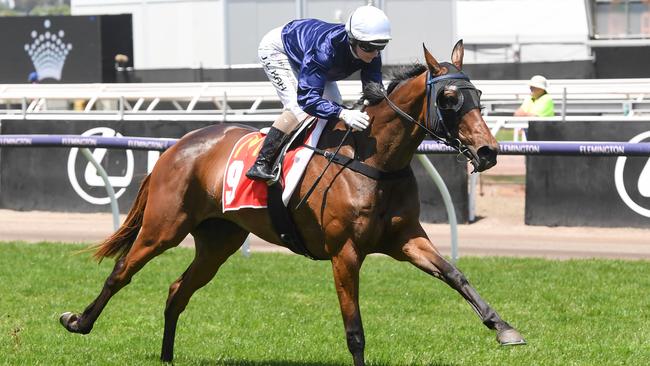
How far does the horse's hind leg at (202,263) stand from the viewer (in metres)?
7.00

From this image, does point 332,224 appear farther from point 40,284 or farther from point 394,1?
point 394,1

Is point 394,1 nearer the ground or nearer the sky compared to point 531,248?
nearer the sky

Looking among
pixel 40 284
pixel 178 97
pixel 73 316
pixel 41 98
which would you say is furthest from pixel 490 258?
pixel 41 98

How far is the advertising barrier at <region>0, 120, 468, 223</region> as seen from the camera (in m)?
13.1

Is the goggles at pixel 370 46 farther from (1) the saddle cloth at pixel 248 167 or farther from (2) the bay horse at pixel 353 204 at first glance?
(1) the saddle cloth at pixel 248 167

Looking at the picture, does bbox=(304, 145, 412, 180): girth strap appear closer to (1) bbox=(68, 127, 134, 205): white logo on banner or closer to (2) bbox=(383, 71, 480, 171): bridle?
(2) bbox=(383, 71, 480, 171): bridle

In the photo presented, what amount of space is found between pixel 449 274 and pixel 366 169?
68 cm

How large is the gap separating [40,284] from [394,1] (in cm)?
1443

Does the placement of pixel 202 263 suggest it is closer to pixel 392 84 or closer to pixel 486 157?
pixel 392 84

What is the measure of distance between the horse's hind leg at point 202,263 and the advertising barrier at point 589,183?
19.9 ft

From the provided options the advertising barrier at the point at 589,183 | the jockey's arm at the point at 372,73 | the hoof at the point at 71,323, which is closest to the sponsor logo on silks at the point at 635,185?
the advertising barrier at the point at 589,183

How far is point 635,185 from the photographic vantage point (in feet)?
39.7

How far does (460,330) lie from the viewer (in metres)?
7.70

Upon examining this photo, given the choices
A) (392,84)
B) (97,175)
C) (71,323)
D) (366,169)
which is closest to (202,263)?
(71,323)
